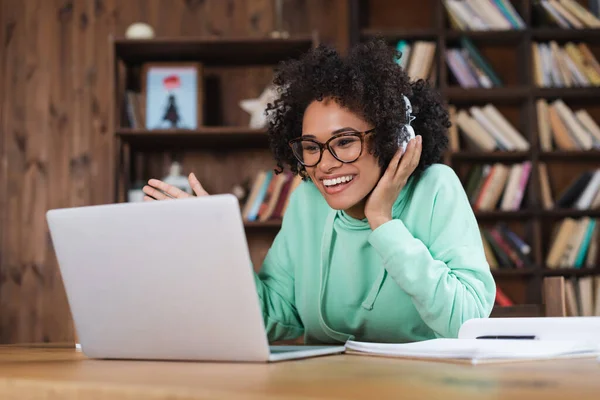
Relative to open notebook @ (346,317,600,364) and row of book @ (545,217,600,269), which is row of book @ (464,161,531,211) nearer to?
row of book @ (545,217,600,269)

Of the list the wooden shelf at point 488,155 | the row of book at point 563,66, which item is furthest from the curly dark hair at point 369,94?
the row of book at point 563,66

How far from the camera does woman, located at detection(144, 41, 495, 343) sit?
1406 millimetres

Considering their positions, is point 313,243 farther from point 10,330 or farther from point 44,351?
point 10,330

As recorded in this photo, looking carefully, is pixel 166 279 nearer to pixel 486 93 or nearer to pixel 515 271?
pixel 515 271

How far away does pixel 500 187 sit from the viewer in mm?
3375

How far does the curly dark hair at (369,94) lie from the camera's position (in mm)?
1561

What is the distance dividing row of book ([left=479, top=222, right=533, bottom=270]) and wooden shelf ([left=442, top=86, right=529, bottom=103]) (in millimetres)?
590

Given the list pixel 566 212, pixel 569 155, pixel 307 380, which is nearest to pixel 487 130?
pixel 569 155

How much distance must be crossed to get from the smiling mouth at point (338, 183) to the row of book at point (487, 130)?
1.97m

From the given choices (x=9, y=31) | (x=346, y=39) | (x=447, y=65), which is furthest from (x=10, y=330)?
(x=447, y=65)

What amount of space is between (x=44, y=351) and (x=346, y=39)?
2552 millimetres

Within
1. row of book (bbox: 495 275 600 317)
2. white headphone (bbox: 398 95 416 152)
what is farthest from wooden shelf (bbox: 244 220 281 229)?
white headphone (bbox: 398 95 416 152)

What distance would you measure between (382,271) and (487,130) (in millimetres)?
2081

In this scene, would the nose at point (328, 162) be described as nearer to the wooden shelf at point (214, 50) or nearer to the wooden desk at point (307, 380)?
the wooden desk at point (307, 380)
